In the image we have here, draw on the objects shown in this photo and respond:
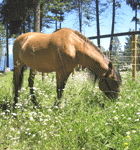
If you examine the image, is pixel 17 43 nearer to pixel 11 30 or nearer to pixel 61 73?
pixel 61 73

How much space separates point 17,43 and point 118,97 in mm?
3146

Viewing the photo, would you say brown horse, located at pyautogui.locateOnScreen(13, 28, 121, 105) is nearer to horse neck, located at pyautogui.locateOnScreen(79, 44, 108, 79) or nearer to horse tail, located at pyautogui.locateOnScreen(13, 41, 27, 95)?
horse neck, located at pyautogui.locateOnScreen(79, 44, 108, 79)

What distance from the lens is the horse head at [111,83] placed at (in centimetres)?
282

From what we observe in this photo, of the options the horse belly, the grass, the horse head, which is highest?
the horse belly

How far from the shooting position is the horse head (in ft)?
9.24

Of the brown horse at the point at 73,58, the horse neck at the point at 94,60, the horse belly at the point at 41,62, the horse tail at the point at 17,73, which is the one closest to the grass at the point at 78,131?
the brown horse at the point at 73,58

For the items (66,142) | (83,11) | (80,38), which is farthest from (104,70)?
(83,11)

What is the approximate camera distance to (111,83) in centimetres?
284

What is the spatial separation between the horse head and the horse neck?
0.30 ft

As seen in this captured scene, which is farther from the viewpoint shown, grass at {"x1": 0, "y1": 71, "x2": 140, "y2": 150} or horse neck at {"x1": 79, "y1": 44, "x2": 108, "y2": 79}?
horse neck at {"x1": 79, "y1": 44, "x2": 108, "y2": 79}

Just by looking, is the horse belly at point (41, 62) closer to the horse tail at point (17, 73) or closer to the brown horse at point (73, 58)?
the brown horse at point (73, 58)

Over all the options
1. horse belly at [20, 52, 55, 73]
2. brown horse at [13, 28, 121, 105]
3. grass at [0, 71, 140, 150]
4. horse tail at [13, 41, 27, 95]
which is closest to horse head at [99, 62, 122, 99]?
brown horse at [13, 28, 121, 105]

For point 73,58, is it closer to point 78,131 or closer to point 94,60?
point 94,60

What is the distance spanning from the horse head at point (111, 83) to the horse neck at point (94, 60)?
9cm
